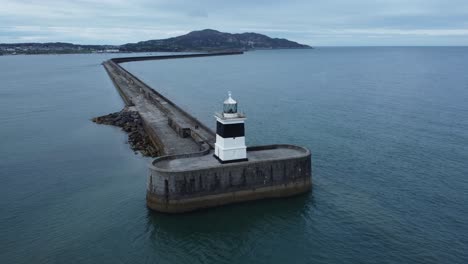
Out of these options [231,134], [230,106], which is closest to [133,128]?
[231,134]

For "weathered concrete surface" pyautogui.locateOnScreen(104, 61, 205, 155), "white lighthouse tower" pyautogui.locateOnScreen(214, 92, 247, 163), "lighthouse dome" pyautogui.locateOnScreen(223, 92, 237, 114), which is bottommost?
"weathered concrete surface" pyautogui.locateOnScreen(104, 61, 205, 155)

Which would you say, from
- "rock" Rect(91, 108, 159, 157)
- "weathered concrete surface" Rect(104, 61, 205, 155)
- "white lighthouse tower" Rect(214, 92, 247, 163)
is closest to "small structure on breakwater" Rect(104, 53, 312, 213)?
"white lighthouse tower" Rect(214, 92, 247, 163)

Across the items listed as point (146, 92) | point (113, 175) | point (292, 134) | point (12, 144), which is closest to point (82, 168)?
point (113, 175)

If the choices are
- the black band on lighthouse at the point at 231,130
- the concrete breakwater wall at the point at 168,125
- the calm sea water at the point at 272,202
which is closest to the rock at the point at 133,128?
the concrete breakwater wall at the point at 168,125

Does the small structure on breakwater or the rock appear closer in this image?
the small structure on breakwater

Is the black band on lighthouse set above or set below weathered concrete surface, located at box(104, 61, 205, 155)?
above

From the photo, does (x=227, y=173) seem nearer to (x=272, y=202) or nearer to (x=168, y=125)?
(x=272, y=202)

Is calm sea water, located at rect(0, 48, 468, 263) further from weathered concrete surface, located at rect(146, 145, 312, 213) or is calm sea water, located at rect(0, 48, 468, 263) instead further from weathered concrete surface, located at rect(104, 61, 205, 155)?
weathered concrete surface, located at rect(104, 61, 205, 155)
